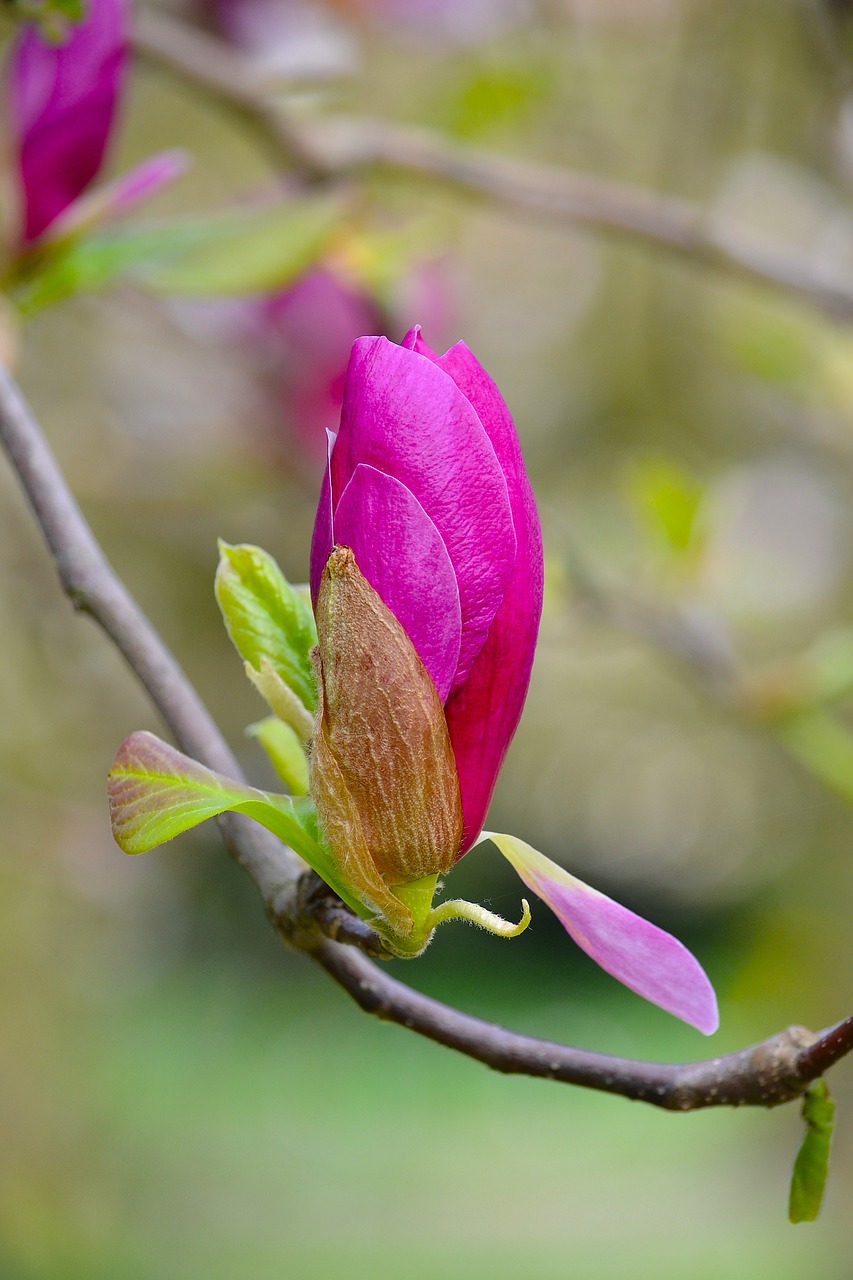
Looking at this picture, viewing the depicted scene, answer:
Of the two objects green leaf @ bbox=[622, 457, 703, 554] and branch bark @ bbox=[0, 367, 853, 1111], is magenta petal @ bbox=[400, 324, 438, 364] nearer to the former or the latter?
branch bark @ bbox=[0, 367, 853, 1111]

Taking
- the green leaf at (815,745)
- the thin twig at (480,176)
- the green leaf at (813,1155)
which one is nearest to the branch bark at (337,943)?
the green leaf at (813,1155)

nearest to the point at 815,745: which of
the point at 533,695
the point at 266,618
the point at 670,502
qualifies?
the point at 670,502

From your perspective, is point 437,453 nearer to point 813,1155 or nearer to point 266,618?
point 266,618

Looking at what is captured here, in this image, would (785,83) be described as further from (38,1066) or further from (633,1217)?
(633,1217)

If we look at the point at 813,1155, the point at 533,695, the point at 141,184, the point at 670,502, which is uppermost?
the point at 141,184

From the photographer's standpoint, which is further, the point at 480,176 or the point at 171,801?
the point at 480,176

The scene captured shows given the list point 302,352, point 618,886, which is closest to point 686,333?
point 618,886

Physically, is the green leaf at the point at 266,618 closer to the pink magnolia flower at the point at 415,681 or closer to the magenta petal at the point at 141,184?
the pink magnolia flower at the point at 415,681
